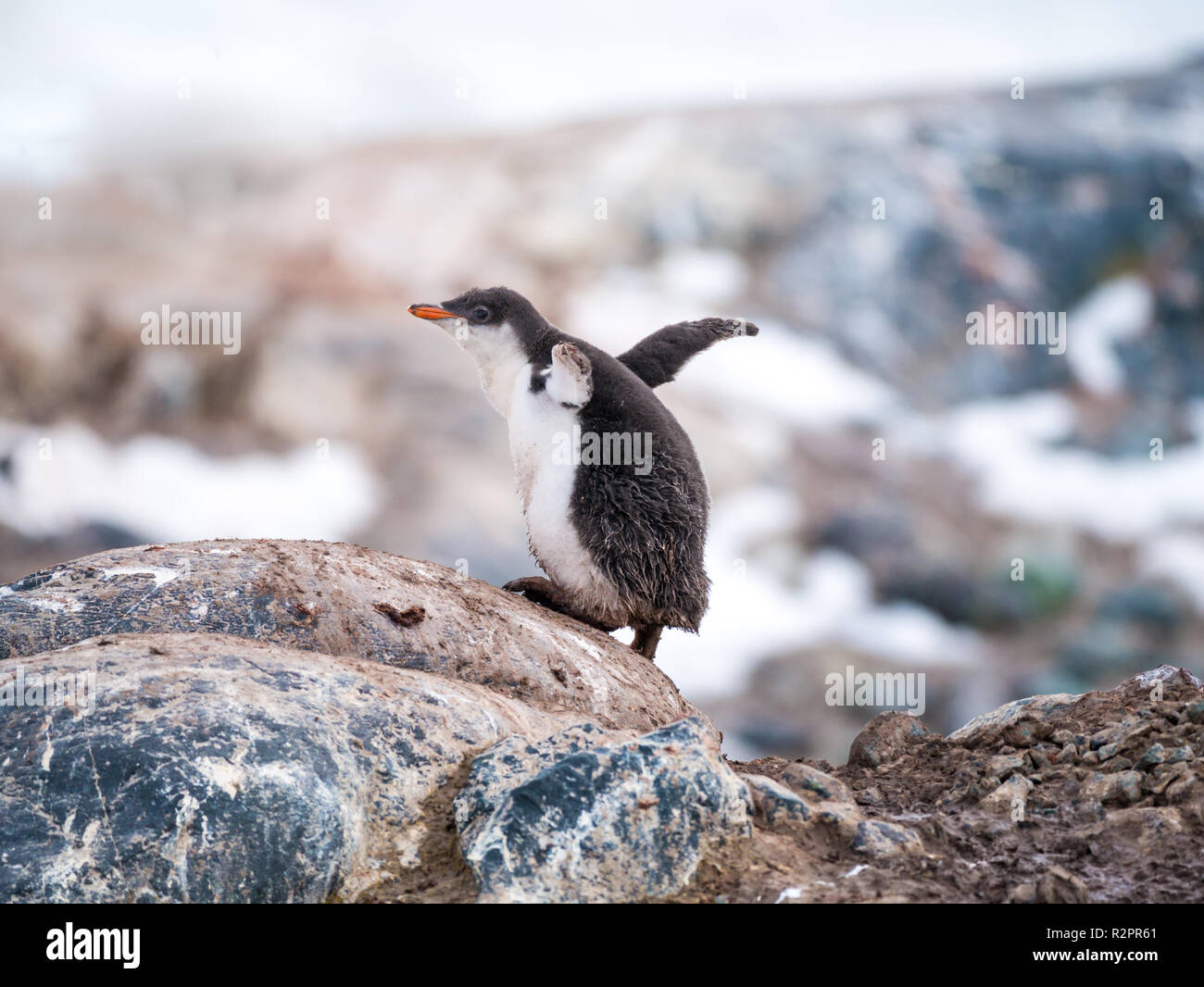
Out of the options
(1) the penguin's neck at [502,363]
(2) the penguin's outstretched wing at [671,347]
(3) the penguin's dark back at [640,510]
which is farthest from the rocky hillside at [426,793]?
(2) the penguin's outstretched wing at [671,347]

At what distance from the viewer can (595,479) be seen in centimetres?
496

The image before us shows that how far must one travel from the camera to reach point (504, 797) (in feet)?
10.4

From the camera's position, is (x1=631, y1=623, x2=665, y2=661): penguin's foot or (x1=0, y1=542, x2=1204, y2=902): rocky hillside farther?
(x1=631, y1=623, x2=665, y2=661): penguin's foot

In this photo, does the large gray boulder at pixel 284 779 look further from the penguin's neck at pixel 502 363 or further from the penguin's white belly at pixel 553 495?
the penguin's neck at pixel 502 363

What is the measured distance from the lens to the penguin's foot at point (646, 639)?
5348mm

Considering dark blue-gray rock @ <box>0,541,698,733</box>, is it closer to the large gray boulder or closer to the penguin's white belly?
the large gray boulder

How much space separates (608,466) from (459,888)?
2278 millimetres

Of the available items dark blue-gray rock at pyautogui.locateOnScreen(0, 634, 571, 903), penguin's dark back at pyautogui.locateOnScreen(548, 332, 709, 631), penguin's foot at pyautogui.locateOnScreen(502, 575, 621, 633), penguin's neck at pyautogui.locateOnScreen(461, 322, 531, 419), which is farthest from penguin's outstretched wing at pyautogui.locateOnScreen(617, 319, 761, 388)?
dark blue-gray rock at pyautogui.locateOnScreen(0, 634, 571, 903)

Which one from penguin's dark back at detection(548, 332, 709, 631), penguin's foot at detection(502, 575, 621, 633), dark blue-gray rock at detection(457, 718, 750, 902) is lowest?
dark blue-gray rock at detection(457, 718, 750, 902)

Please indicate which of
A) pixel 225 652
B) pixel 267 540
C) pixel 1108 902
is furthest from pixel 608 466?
pixel 1108 902

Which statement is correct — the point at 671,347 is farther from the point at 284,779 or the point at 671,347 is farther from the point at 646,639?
the point at 284,779

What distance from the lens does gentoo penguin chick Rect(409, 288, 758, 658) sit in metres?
4.97

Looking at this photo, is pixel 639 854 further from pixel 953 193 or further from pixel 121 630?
pixel 953 193

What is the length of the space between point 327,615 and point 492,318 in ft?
5.97
